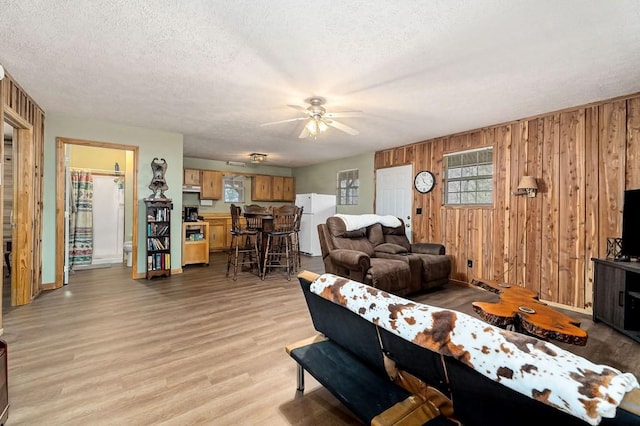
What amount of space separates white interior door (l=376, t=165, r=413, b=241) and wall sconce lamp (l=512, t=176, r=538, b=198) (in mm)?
1839

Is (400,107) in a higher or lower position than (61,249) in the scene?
higher

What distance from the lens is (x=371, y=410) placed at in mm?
1227

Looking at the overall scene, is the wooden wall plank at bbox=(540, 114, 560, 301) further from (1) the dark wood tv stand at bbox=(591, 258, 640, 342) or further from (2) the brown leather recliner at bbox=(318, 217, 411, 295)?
(2) the brown leather recliner at bbox=(318, 217, 411, 295)

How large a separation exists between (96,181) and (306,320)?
5508mm

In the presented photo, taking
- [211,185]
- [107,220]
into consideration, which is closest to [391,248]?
[211,185]

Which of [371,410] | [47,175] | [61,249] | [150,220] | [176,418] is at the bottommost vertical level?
[176,418]

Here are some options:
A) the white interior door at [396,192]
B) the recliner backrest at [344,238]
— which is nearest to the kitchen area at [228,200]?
the white interior door at [396,192]

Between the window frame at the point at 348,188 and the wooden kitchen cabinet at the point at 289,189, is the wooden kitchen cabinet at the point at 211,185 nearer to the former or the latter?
the wooden kitchen cabinet at the point at 289,189

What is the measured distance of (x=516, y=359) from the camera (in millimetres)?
820

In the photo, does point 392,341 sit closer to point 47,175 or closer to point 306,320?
point 306,320

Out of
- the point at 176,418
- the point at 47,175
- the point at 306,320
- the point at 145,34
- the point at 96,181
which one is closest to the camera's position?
the point at 176,418

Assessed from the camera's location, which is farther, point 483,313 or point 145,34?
point 483,313

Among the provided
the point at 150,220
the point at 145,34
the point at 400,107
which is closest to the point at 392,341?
the point at 145,34

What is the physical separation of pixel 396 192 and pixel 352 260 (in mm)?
2658
